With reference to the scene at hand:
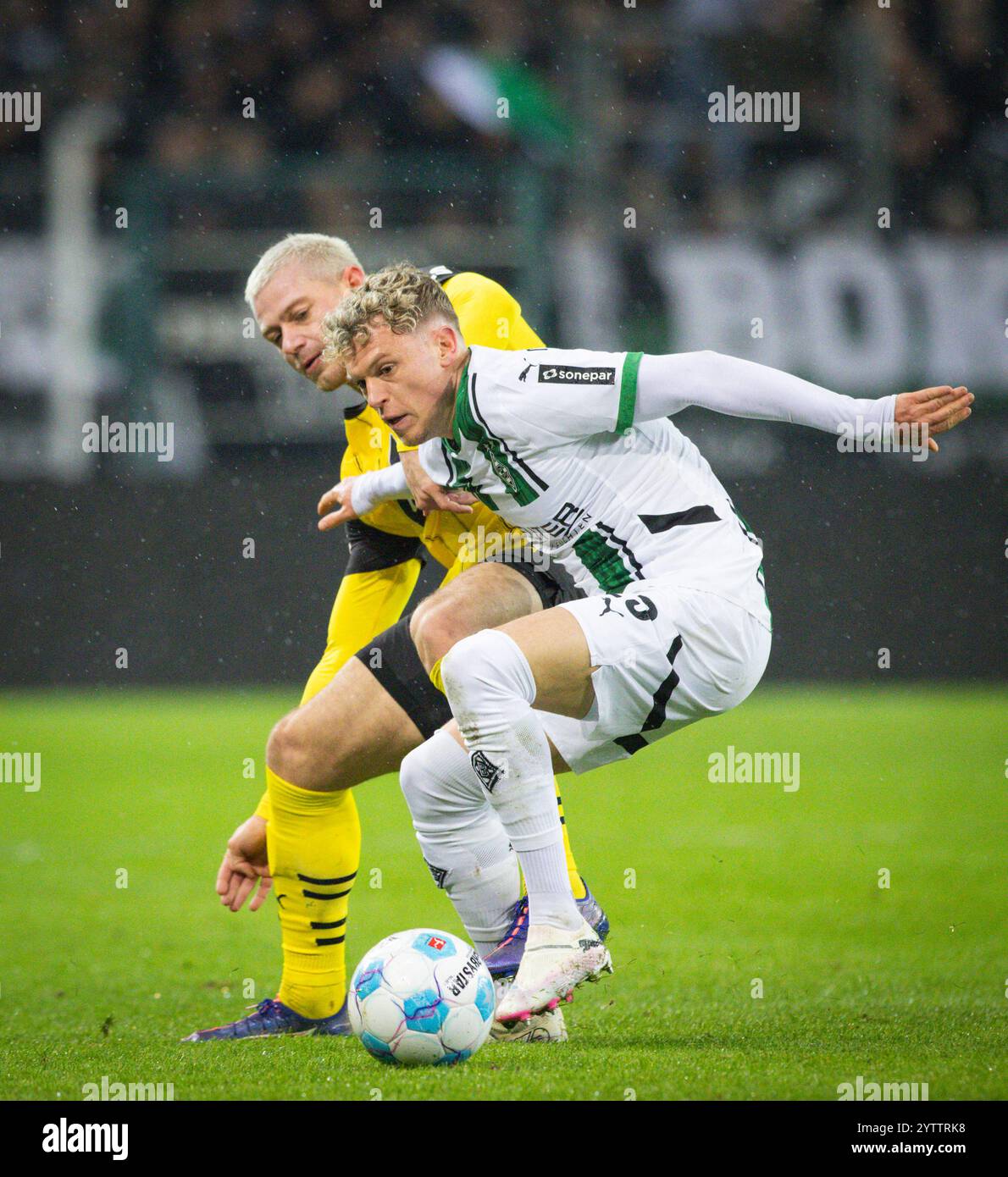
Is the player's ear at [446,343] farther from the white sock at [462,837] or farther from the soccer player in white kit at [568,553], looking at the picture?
the white sock at [462,837]

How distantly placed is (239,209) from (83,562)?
2.61 meters

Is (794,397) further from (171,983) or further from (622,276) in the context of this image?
(622,276)

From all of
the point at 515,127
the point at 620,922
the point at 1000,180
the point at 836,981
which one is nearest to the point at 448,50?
the point at 515,127

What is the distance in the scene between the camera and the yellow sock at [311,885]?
12.7ft

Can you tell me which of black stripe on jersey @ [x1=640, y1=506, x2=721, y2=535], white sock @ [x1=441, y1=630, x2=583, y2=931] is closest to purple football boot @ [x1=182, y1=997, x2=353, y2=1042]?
white sock @ [x1=441, y1=630, x2=583, y2=931]

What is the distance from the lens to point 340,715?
12.4ft

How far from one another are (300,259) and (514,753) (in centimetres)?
163

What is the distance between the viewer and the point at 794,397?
129 inches

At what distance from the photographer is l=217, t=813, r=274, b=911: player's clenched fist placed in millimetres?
4039
